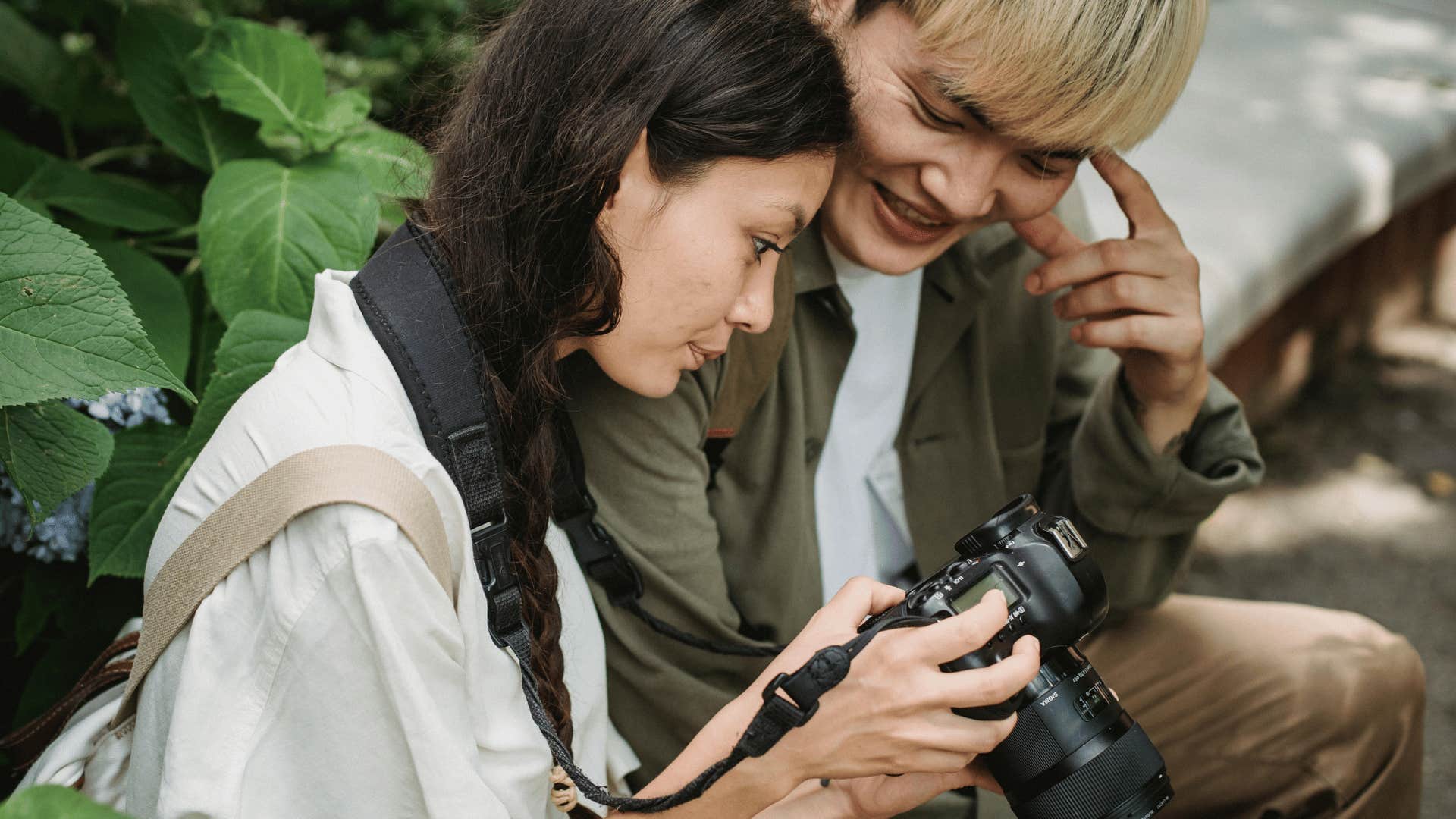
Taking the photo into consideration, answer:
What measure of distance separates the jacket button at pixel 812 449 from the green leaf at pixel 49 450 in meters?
0.81

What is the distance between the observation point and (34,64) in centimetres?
176

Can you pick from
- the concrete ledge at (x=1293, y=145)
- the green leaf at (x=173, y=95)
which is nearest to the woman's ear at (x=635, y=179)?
the green leaf at (x=173, y=95)

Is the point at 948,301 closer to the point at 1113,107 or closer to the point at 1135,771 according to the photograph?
the point at 1113,107

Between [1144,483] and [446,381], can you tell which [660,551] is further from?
[1144,483]

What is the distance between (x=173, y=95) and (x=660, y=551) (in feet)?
3.13

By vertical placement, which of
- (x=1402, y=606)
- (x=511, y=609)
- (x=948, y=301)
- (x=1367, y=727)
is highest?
(x=948, y=301)

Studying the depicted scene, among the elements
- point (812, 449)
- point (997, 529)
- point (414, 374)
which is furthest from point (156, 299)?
point (997, 529)

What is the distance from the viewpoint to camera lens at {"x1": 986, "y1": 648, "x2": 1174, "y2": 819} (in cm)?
121

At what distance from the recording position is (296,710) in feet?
3.26

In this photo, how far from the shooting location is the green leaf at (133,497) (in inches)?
53.7

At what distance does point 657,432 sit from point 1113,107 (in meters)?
0.61

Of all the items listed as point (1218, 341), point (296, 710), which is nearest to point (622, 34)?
point (296, 710)

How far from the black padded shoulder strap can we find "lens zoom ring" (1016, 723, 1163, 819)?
55 cm

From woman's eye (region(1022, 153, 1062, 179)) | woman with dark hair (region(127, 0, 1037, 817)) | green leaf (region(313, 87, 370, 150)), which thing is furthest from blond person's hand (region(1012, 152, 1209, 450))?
green leaf (region(313, 87, 370, 150))
